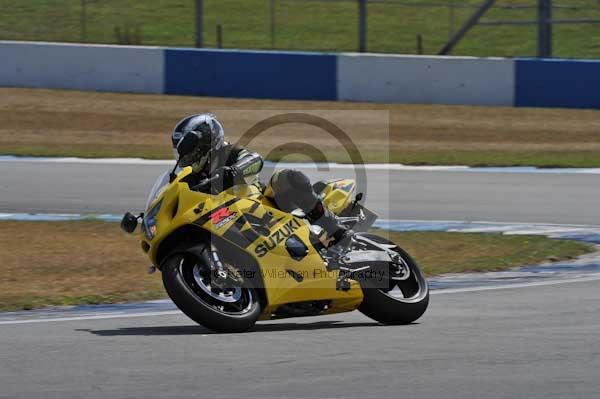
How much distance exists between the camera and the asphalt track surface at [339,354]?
574 centimetres

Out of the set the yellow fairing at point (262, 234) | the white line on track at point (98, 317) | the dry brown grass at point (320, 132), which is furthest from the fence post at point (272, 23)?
the yellow fairing at point (262, 234)

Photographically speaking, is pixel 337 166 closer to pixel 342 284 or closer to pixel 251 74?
pixel 251 74

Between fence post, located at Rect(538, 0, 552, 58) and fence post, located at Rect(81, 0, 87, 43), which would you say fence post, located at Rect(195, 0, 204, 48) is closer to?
fence post, located at Rect(81, 0, 87, 43)

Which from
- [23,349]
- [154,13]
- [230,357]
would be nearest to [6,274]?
[23,349]

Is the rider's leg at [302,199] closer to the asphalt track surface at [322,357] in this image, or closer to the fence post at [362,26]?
the asphalt track surface at [322,357]

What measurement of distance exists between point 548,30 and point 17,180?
31.1ft

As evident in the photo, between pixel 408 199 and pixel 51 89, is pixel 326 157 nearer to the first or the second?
pixel 408 199

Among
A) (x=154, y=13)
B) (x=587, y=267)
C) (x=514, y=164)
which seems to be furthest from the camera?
(x=154, y=13)

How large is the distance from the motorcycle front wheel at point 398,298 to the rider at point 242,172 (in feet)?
1.31

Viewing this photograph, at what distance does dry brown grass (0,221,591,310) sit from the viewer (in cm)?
901

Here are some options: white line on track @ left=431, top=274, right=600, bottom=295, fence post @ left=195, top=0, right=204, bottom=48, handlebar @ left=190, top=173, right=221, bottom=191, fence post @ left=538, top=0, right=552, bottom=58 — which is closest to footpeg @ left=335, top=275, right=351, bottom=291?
handlebar @ left=190, top=173, right=221, bottom=191

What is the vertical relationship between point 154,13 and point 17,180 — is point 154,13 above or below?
above

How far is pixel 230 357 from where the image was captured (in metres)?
6.42

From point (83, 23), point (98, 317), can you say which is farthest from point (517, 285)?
point (83, 23)
